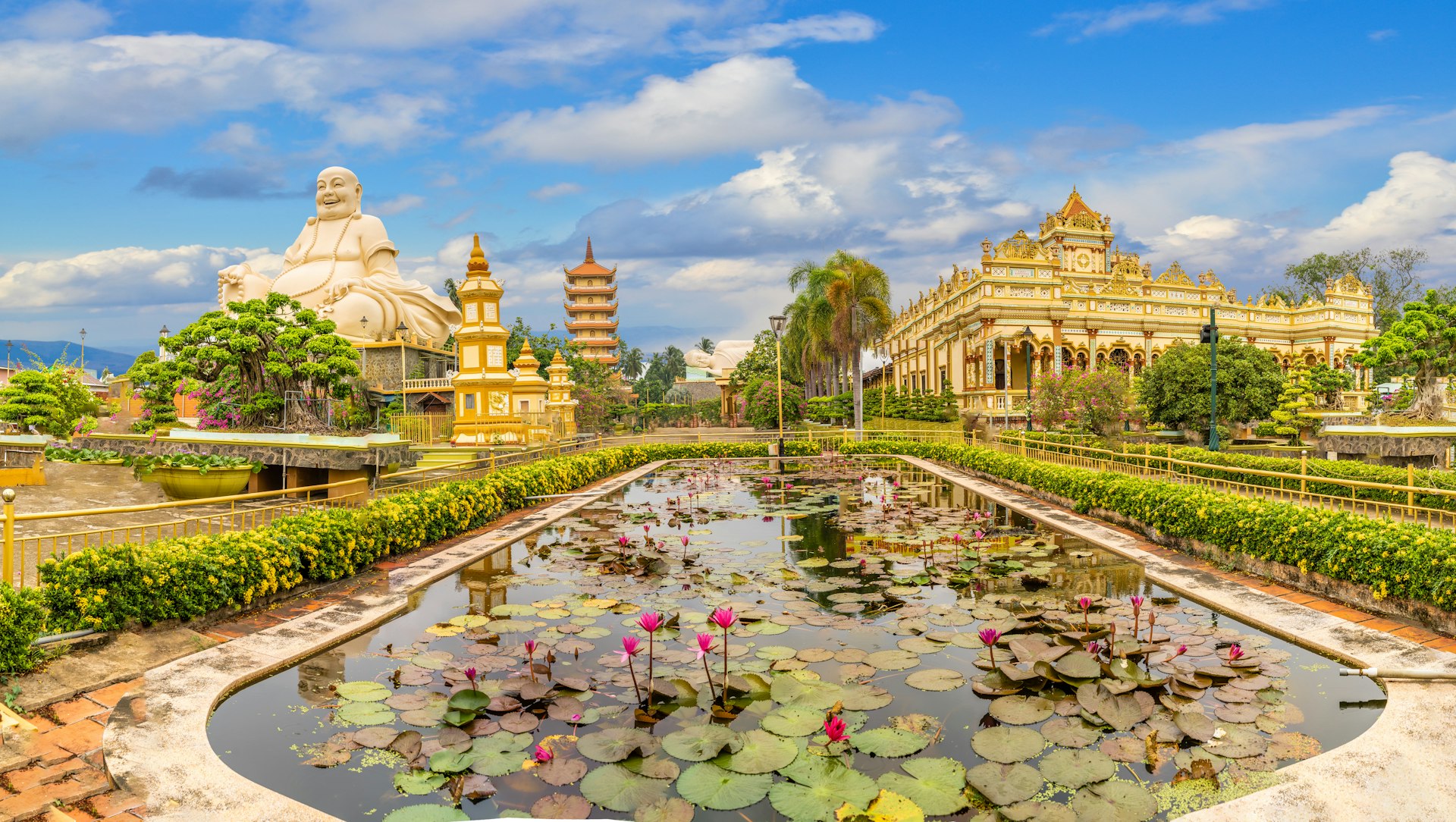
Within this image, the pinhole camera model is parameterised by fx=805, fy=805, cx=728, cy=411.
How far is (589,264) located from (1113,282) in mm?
48719

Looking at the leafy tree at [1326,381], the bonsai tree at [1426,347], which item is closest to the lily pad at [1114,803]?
the bonsai tree at [1426,347]

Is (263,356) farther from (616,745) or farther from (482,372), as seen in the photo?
(616,745)

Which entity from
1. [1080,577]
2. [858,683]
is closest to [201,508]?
[858,683]

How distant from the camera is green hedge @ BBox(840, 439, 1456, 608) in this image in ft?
21.7

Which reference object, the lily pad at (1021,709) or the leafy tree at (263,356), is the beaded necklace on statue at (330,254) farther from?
the lily pad at (1021,709)

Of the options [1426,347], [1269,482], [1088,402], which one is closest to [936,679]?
[1269,482]

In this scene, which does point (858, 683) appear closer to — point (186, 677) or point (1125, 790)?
point (1125, 790)

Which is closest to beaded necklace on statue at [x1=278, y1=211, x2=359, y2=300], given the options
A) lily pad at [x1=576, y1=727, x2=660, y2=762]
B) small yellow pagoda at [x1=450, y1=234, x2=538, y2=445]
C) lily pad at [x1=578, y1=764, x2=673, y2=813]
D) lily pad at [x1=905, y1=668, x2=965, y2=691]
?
small yellow pagoda at [x1=450, y1=234, x2=538, y2=445]

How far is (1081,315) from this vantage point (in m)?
36.7

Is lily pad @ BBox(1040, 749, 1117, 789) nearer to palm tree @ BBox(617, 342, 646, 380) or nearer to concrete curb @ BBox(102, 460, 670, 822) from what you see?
concrete curb @ BBox(102, 460, 670, 822)

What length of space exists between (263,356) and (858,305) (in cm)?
2384

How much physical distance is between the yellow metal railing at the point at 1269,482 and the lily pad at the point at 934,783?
5.93 metres

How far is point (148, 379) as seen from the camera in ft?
51.7

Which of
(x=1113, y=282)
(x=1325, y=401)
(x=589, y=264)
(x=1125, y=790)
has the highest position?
(x=589, y=264)
